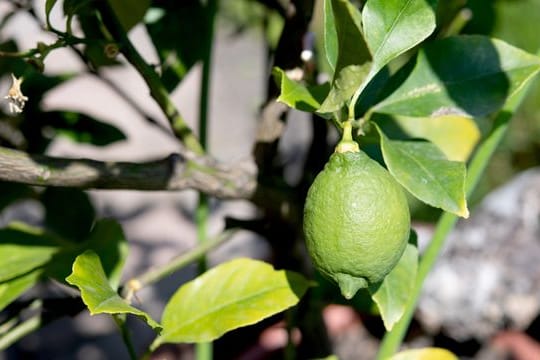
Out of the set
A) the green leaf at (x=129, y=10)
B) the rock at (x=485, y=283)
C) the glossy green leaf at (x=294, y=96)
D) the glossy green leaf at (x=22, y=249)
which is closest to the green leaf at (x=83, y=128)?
the glossy green leaf at (x=22, y=249)

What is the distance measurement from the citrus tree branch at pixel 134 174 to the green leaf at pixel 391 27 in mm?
195

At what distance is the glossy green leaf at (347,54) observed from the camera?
0.37 m

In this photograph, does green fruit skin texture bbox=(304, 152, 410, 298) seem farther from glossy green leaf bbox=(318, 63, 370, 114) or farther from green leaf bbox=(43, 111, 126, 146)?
green leaf bbox=(43, 111, 126, 146)

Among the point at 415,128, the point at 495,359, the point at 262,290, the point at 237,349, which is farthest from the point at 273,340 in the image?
the point at 262,290

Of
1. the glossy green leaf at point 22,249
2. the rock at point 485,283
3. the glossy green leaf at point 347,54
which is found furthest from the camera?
the rock at point 485,283

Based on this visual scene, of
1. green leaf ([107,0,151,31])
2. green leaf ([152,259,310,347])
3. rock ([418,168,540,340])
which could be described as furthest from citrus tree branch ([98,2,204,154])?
rock ([418,168,540,340])

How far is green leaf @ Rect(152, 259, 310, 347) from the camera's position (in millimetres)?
562

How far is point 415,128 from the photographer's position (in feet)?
2.61

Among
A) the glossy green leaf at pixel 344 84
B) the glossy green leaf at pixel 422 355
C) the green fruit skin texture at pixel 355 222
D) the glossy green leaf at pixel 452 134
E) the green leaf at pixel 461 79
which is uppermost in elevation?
the glossy green leaf at pixel 344 84

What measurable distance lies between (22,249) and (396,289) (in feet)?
1.08

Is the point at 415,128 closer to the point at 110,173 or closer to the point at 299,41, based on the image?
the point at 299,41

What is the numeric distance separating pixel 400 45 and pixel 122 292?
32cm

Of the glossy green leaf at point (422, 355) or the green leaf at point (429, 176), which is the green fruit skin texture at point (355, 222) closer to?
the green leaf at point (429, 176)

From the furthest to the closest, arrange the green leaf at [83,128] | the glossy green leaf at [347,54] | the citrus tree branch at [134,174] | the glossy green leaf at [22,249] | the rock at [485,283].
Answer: the rock at [485,283]
the green leaf at [83,128]
the glossy green leaf at [22,249]
the citrus tree branch at [134,174]
the glossy green leaf at [347,54]
